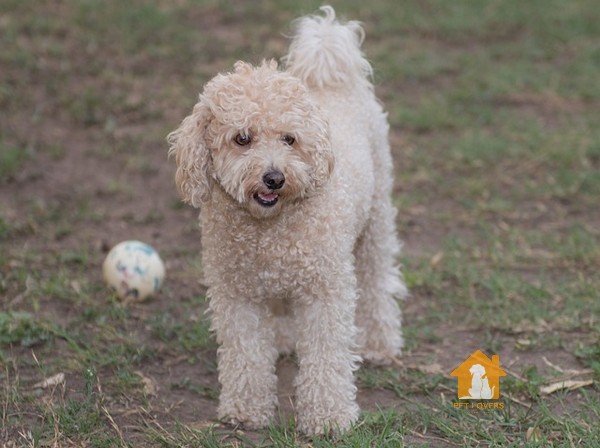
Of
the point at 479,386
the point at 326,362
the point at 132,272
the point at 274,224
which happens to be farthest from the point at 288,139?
the point at 132,272

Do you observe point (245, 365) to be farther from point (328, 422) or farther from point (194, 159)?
point (194, 159)

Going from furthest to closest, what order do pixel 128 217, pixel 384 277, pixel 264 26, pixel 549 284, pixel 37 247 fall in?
pixel 264 26 < pixel 128 217 < pixel 37 247 < pixel 549 284 < pixel 384 277

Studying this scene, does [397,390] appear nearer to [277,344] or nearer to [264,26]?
[277,344]

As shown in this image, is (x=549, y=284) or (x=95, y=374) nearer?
(x=95, y=374)

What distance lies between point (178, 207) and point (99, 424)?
2.73 metres

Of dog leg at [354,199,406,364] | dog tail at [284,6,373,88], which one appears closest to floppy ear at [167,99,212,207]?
dog tail at [284,6,373,88]

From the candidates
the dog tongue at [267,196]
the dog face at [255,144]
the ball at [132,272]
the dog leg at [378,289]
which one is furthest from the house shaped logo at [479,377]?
the ball at [132,272]

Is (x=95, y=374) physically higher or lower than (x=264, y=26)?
lower

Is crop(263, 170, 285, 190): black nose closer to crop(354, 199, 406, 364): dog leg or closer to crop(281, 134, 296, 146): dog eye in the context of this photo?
crop(281, 134, 296, 146): dog eye

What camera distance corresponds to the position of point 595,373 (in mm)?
4141

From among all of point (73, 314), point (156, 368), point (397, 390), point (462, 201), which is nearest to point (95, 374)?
point (156, 368)

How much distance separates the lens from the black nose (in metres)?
3.44

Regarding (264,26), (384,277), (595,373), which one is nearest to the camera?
(595,373)

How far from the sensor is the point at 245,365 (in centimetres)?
388
